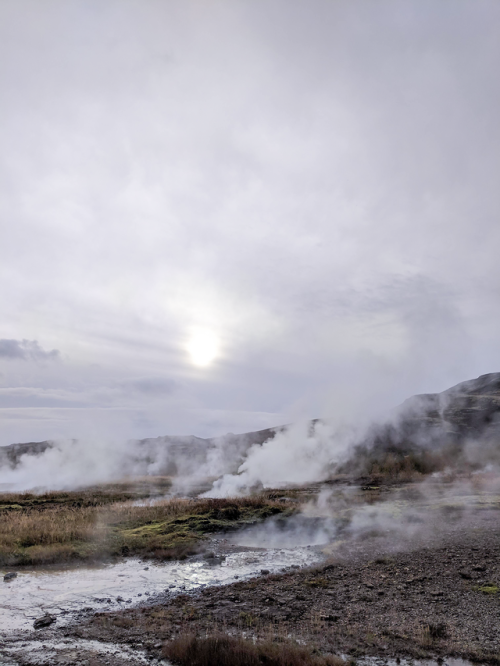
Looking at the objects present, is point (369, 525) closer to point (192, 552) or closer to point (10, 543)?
point (192, 552)

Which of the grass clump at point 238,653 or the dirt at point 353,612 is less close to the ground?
the grass clump at point 238,653

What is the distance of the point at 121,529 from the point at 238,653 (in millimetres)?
17847

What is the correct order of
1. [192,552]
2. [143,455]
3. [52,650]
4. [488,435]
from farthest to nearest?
[143,455] < [488,435] < [192,552] < [52,650]

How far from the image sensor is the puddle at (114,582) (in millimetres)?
12594

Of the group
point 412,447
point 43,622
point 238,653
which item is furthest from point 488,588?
point 412,447

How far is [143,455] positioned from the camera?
93.6m

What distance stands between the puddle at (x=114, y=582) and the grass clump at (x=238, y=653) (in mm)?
4551

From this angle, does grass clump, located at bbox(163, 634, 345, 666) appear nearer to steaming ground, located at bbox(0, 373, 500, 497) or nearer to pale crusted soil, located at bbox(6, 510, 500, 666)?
pale crusted soil, located at bbox(6, 510, 500, 666)

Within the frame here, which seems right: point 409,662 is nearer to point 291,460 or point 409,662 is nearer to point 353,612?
point 353,612

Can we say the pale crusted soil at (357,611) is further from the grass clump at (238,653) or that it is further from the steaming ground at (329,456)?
the steaming ground at (329,456)

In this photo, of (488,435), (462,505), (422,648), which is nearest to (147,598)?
(422,648)

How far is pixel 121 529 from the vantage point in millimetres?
24172

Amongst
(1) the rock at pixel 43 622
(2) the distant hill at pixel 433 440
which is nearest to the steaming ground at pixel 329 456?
(2) the distant hill at pixel 433 440

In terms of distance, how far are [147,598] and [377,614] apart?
7.08 metres
